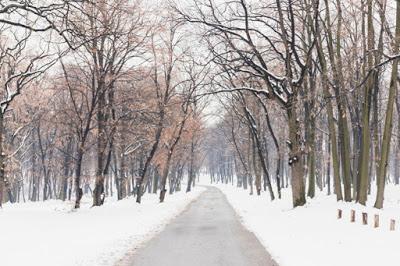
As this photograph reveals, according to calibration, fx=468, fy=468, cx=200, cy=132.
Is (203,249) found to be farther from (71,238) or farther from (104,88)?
(104,88)

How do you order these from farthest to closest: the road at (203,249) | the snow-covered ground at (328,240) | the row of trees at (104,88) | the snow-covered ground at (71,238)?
the row of trees at (104,88) → the snow-covered ground at (71,238) → the road at (203,249) → the snow-covered ground at (328,240)

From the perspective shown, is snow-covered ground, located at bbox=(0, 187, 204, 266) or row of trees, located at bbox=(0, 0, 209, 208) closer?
snow-covered ground, located at bbox=(0, 187, 204, 266)

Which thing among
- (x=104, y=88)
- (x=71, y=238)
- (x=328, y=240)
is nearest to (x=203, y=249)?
(x=328, y=240)

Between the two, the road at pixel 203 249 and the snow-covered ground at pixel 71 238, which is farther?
the snow-covered ground at pixel 71 238

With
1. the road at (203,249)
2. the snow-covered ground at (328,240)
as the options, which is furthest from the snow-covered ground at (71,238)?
the snow-covered ground at (328,240)

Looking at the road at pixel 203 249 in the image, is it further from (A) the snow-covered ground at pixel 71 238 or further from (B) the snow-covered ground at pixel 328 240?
(A) the snow-covered ground at pixel 71 238

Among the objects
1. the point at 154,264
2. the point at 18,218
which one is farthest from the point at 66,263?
the point at 18,218

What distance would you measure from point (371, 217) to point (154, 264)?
34.1ft

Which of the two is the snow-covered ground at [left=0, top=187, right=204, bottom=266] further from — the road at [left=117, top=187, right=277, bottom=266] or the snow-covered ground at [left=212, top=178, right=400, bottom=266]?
the snow-covered ground at [left=212, top=178, right=400, bottom=266]

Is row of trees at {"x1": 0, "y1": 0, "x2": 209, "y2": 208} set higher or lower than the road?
higher

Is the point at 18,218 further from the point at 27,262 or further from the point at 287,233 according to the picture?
the point at 287,233

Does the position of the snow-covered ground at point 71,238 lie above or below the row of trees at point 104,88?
below

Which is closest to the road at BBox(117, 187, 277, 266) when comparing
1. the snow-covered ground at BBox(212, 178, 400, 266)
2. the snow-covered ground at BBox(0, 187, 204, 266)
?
the snow-covered ground at BBox(212, 178, 400, 266)

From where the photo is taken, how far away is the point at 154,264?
34.1 ft
